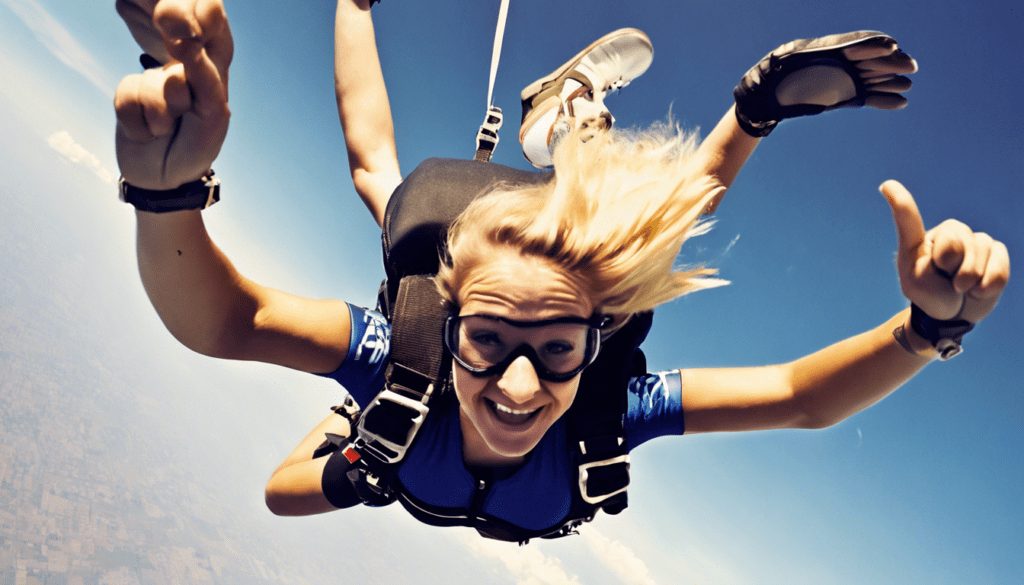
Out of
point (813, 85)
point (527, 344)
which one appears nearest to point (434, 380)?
point (527, 344)

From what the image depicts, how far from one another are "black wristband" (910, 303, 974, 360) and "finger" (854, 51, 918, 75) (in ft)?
2.49

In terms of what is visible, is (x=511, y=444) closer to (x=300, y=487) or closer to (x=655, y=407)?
(x=655, y=407)

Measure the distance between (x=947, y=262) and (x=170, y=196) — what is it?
180 centimetres

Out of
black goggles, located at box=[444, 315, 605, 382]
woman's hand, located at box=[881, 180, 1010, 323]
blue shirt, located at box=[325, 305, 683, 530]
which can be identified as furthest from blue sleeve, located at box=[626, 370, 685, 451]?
woman's hand, located at box=[881, 180, 1010, 323]

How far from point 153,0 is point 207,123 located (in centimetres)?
22

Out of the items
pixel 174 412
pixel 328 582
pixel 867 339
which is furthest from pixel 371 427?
pixel 174 412

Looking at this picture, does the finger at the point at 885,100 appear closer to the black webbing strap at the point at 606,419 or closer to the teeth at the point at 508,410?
the black webbing strap at the point at 606,419

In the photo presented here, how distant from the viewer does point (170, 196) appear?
101cm

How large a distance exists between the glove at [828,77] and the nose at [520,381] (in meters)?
1.40

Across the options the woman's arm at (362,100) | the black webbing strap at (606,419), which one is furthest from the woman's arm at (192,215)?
the woman's arm at (362,100)

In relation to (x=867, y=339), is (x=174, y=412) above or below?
below

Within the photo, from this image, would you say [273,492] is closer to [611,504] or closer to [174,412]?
[611,504]

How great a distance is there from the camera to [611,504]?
77.1 inches

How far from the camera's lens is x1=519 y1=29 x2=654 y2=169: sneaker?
2.57 meters
